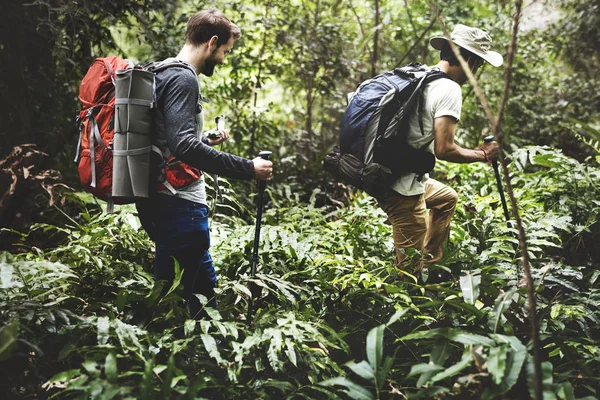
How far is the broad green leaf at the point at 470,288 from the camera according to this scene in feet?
9.68

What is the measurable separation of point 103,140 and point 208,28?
3.01 ft

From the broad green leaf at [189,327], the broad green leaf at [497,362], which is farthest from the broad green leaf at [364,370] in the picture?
the broad green leaf at [189,327]

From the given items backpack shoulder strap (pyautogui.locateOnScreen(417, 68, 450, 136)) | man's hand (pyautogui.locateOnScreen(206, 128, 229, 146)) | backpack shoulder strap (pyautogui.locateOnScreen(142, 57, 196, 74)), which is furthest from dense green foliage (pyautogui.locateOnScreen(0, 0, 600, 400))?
backpack shoulder strap (pyautogui.locateOnScreen(142, 57, 196, 74))

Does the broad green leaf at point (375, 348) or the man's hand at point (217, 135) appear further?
the man's hand at point (217, 135)

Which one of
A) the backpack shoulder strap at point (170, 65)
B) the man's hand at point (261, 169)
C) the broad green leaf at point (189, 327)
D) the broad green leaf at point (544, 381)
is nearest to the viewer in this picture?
the broad green leaf at point (544, 381)

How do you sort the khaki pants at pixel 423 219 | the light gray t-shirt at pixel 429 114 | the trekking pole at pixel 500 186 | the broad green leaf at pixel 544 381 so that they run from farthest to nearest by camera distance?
the trekking pole at pixel 500 186 < the khaki pants at pixel 423 219 < the light gray t-shirt at pixel 429 114 < the broad green leaf at pixel 544 381

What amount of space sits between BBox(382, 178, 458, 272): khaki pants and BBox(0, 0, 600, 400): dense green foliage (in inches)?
6.4

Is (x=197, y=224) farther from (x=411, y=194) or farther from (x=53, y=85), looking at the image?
(x=53, y=85)

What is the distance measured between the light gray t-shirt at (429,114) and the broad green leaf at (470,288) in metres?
0.97

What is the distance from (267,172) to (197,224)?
0.54 meters

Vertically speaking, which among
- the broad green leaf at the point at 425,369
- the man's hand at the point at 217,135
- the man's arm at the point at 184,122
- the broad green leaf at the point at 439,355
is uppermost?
the man's arm at the point at 184,122

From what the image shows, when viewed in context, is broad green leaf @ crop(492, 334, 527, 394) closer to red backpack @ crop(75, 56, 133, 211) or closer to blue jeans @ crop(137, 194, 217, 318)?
blue jeans @ crop(137, 194, 217, 318)

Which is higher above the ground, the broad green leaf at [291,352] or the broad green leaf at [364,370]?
the broad green leaf at [364,370]

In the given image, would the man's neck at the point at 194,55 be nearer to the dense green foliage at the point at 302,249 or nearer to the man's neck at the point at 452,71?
the dense green foliage at the point at 302,249
